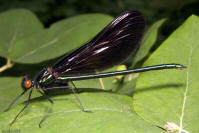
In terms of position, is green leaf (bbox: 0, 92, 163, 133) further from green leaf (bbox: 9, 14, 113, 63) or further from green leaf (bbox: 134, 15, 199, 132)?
green leaf (bbox: 9, 14, 113, 63)

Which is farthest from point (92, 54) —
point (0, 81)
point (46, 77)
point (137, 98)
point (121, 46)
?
point (0, 81)

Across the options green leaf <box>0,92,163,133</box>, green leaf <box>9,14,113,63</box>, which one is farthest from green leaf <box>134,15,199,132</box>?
green leaf <box>9,14,113,63</box>

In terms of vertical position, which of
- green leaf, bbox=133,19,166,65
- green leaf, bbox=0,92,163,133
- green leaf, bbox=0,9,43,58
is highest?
green leaf, bbox=0,9,43,58

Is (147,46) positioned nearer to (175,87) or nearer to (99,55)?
(99,55)

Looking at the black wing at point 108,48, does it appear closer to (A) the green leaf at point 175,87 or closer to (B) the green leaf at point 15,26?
(A) the green leaf at point 175,87

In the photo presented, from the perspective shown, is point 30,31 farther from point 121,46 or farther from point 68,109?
point 68,109

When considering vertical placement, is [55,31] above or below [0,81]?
above
